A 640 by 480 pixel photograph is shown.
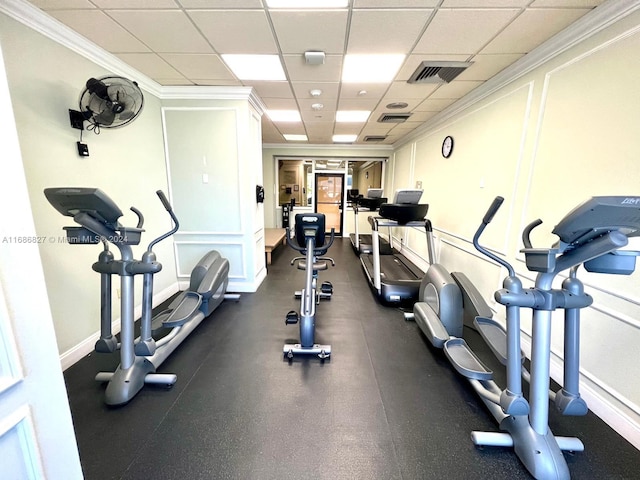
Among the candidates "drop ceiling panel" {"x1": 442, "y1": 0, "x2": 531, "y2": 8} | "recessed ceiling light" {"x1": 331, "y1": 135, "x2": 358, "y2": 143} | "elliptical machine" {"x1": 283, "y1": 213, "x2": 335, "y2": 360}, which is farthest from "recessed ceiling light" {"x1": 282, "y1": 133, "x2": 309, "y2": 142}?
"drop ceiling panel" {"x1": 442, "y1": 0, "x2": 531, "y2": 8}

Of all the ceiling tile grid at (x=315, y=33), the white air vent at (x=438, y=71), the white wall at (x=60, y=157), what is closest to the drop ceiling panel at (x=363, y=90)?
the ceiling tile grid at (x=315, y=33)

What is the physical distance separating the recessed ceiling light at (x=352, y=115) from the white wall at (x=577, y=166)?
1615 mm

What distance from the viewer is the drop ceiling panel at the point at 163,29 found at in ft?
6.24

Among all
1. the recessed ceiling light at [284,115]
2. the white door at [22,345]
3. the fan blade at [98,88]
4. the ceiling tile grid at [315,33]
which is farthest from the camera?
the recessed ceiling light at [284,115]

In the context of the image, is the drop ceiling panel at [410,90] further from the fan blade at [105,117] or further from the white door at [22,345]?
the white door at [22,345]

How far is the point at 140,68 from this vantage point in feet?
9.25

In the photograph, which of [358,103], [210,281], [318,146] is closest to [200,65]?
[358,103]

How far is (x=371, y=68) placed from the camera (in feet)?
8.93

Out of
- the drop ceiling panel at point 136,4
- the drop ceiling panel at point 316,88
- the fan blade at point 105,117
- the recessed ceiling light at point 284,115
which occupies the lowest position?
the fan blade at point 105,117

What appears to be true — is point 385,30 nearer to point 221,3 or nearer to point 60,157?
point 221,3

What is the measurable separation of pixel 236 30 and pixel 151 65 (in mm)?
1290

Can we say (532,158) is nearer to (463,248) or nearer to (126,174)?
(463,248)

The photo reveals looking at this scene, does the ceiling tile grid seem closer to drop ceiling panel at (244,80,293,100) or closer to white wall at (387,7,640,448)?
drop ceiling panel at (244,80,293,100)

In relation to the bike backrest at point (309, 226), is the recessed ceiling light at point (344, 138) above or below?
above
